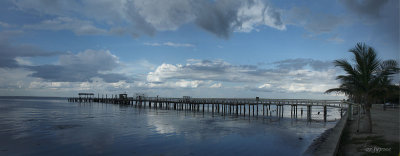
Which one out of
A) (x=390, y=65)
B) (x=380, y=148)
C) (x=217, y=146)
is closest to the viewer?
(x=380, y=148)

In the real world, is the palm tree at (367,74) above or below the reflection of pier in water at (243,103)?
above

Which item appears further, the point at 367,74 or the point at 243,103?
the point at 243,103

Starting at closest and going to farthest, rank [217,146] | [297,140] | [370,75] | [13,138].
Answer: [370,75] < [217,146] < [13,138] < [297,140]

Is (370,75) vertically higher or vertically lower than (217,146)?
higher

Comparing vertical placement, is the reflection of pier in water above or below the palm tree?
below

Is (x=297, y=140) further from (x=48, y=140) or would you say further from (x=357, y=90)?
(x=48, y=140)

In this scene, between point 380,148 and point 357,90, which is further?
point 357,90

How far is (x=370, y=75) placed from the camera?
15359mm

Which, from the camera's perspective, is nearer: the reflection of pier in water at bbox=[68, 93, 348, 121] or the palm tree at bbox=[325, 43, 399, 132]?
the palm tree at bbox=[325, 43, 399, 132]

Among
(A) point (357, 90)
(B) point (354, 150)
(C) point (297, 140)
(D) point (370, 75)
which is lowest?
(C) point (297, 140)

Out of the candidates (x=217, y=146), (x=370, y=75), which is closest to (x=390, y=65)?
(x=370, y=75)

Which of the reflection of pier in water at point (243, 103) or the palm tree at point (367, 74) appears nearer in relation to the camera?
the palm tree at point (367, 74)

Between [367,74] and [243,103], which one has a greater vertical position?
[367,74]

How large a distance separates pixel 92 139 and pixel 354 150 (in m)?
17.5
